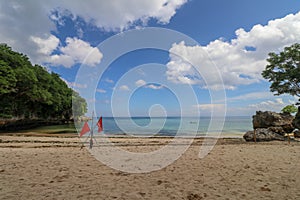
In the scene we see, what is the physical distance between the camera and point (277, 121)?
57.3 ft

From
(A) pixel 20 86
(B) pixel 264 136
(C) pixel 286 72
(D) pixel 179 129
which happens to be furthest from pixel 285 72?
(A) pixel 20 86

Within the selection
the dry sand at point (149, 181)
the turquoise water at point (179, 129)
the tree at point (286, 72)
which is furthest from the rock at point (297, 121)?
the dry sand at point (149, 181)

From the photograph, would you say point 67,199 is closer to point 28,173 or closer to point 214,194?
point 28,173

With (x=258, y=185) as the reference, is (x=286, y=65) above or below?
above

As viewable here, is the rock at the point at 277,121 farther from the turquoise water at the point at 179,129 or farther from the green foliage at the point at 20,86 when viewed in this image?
the green foliage at the point at 20,86

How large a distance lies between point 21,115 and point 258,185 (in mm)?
38314

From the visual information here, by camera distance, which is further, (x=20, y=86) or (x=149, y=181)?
(x=20, y=86)

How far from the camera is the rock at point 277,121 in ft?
56.6

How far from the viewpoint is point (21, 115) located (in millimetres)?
31828

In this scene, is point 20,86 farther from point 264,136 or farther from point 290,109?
point 290,109

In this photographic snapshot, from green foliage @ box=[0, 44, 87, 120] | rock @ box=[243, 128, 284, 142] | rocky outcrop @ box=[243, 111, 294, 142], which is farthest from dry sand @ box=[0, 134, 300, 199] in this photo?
green foliage @ box=[0, 44, 87, 120]

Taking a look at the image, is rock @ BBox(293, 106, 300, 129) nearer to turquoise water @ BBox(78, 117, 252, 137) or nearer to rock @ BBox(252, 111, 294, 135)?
rock @ BBox(252, 111, 294, 135)

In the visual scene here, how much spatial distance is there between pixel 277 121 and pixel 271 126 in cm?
81

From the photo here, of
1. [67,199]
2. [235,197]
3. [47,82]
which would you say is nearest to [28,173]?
[67,199]
